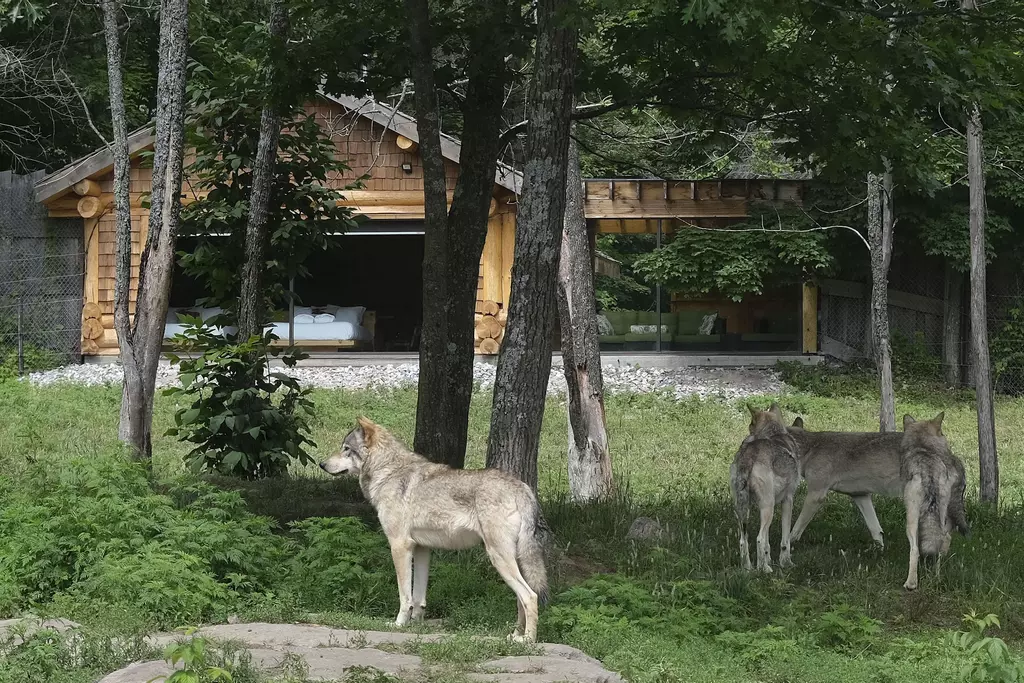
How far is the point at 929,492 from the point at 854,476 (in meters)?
0.88

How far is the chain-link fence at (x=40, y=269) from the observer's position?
29094 millimetres

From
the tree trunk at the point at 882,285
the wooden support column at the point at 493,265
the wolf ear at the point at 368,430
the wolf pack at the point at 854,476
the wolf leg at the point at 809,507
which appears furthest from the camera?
the wooden support column at the point at 493,265

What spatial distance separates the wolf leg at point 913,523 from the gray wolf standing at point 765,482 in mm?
964

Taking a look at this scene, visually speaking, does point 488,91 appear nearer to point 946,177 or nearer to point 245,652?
point 245,652

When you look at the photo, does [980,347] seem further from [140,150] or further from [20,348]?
[20,348]

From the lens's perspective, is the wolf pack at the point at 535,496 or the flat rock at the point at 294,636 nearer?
the flat rock at the point at 294,636

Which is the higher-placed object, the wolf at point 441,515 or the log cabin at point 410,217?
the log cabin at point 410,217

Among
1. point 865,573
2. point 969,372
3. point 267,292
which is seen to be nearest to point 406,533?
point 865,573

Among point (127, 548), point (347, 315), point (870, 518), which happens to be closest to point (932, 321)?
point (347, 315)

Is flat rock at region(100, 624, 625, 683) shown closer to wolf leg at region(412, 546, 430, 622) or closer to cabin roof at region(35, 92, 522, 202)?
wolf leg at region(412, 546, 430, 622)

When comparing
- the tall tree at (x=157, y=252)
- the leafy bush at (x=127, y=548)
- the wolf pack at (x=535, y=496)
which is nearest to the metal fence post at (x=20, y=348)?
the tall tree at (x=157, y=252)

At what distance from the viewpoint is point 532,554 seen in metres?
8.31

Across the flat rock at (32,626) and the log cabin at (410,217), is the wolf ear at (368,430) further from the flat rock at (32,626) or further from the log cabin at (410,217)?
the log cabin at (410,217)

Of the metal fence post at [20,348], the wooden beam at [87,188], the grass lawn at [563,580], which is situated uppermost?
the wooden beam at [87,188]
